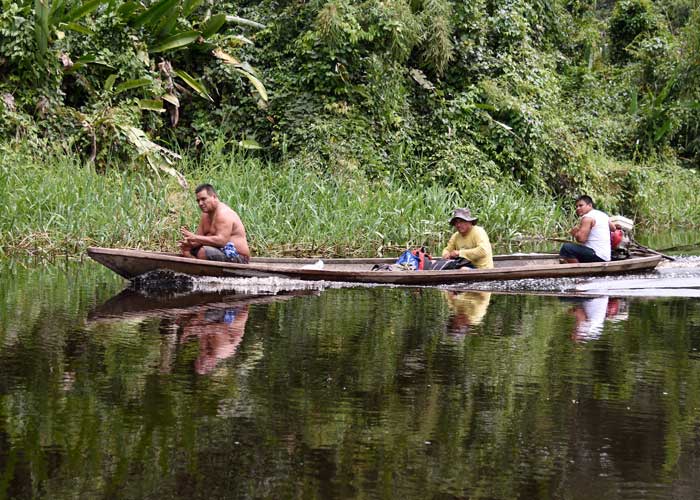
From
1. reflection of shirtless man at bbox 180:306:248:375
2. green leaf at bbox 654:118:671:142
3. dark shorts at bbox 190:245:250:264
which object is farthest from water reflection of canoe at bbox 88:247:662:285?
green leaf at bbox 654:118:671:142

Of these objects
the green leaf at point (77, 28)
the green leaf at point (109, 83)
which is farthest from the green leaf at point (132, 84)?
the green leaf at point (77, 28)

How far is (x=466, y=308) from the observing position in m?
8.98

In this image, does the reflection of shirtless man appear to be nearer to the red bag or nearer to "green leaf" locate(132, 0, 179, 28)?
the red bag

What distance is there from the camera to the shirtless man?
9930 mm

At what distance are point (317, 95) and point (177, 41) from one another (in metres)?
2.58

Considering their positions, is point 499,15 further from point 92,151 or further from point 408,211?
point 92,151

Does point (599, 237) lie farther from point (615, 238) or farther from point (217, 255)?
point (217, 255)

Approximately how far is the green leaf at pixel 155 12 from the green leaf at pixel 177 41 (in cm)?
39

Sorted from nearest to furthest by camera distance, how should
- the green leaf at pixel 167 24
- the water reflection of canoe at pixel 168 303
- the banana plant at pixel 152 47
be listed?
1. the water reflection of canoe at pixel 168 303
2. the banana plant at pixel 152 47
3. the green leaf at pixel 167 24

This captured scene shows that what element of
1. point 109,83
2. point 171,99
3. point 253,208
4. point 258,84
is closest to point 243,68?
point 258,84

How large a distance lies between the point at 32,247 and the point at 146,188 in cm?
211

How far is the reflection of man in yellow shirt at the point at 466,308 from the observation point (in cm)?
792

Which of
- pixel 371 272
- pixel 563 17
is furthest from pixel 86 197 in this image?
pixel 563 17

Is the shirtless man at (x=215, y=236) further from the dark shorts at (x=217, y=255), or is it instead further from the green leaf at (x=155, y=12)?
the green leaf at (x=155, y=12)
